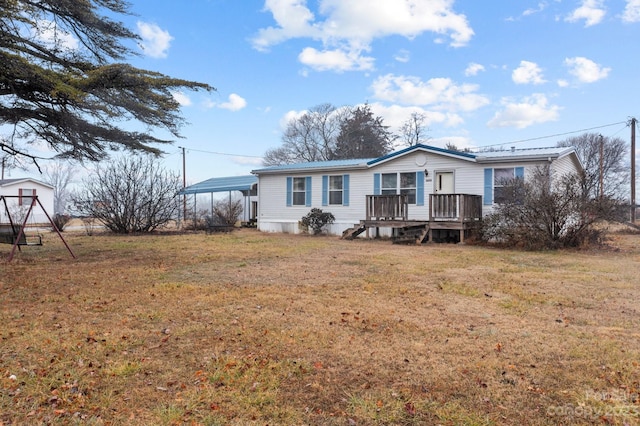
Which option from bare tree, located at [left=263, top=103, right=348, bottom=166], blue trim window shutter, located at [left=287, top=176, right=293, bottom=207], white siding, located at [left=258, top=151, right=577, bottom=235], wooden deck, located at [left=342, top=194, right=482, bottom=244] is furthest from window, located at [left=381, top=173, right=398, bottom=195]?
bare tree, located at [left=263, top=103, right=348, bottom=166]

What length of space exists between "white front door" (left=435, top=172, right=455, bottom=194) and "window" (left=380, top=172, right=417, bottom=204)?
0.85m

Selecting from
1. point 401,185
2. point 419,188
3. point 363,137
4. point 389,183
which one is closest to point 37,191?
point 363,137

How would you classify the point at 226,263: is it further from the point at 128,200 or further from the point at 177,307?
the point at 128,200

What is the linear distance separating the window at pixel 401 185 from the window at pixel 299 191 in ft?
12.6

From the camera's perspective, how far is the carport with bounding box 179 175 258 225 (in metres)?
25.4

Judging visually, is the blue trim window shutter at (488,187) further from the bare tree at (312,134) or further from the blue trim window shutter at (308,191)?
the bare tree at (312,134)

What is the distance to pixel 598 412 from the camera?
2.62 meters

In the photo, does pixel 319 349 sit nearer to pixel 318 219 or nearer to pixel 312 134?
pixel 318 219

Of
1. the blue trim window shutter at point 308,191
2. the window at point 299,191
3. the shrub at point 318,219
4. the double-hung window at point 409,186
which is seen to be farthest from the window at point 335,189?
the double-hung window at point 409,186

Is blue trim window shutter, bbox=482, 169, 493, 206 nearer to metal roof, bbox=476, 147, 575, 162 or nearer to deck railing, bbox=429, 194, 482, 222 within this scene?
deck railing, bbox=429, 194, 482, 222

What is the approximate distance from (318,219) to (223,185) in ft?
38.5

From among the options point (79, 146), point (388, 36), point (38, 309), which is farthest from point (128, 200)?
point (38, 309)

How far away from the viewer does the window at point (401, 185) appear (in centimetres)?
1556

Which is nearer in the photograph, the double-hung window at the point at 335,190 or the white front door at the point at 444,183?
the white front door at the point at 444,183
